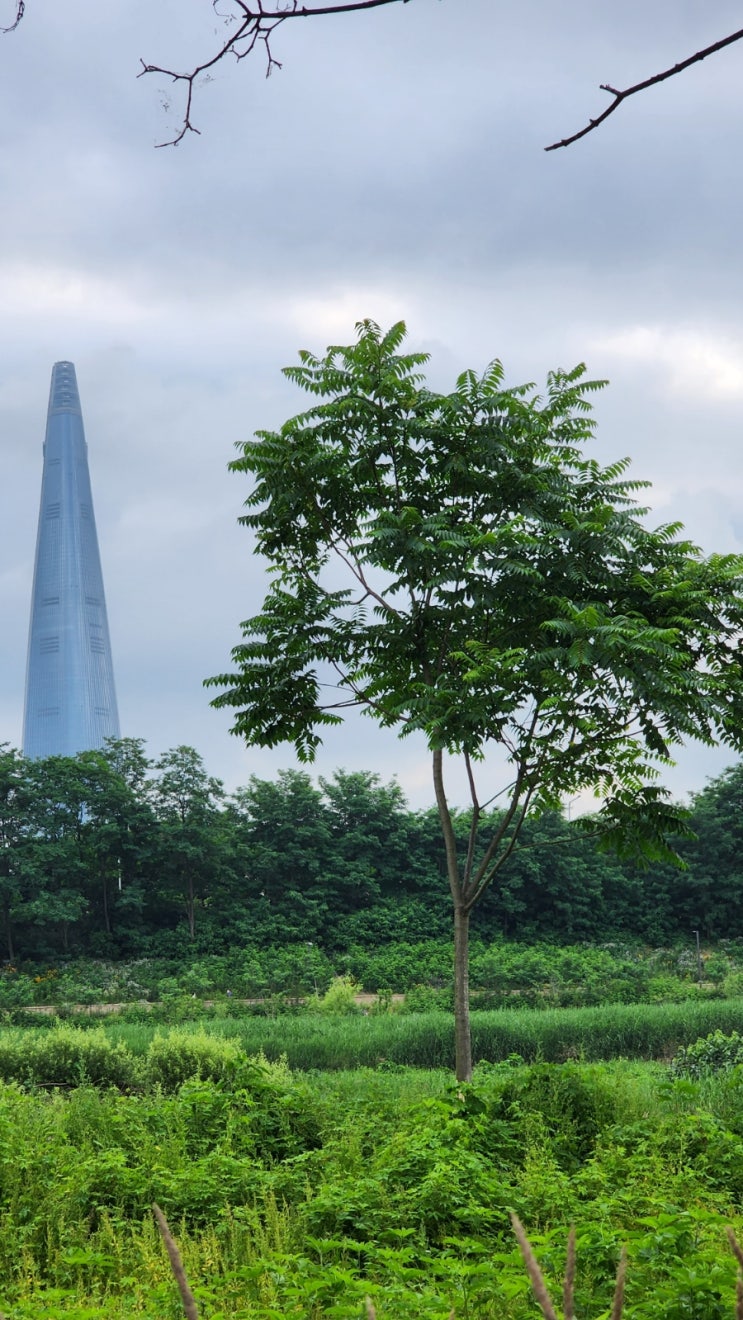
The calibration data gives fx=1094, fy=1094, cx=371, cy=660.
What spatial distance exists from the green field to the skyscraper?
129944mm

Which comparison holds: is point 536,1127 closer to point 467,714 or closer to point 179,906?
point 467,714

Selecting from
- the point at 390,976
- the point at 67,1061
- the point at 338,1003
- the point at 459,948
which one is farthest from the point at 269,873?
the point at 459,948

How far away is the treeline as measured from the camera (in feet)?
81.1

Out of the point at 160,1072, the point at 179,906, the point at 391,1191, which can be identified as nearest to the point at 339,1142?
the point at 391,1191

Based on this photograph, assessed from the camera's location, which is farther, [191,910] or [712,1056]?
[191,910]

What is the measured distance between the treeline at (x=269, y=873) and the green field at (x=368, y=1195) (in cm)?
1697

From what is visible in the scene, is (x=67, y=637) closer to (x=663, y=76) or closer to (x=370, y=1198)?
(x=370, y=1198)

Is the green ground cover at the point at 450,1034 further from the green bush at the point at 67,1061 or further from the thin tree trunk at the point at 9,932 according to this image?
the thin tree trunk at the point at 9,932

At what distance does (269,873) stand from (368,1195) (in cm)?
2115

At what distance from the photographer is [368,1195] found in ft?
16.9

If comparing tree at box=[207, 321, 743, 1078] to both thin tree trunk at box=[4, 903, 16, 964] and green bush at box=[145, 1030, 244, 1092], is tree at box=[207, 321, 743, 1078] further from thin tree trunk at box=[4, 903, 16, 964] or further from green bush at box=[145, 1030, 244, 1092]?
thin tree trunk at box=[4, 903, 16, 964]

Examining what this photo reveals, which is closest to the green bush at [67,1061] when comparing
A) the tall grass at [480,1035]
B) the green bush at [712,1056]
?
the tall grass at [480,1035]

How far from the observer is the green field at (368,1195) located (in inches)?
157

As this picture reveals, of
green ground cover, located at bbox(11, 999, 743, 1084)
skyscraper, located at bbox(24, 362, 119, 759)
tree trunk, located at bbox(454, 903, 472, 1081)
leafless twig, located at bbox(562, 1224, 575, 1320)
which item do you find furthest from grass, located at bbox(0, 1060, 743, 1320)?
skyscraper, located at bbox(24, 362, 119, 759)
